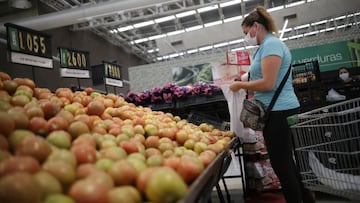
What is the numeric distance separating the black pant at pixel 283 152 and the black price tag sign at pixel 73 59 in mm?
2590

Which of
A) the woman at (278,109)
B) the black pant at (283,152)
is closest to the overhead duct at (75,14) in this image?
the woman at (278,109)

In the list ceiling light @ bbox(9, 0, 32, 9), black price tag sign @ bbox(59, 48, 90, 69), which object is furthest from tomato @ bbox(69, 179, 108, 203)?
ceiling light @ bbox(9, 0, 32, 9)

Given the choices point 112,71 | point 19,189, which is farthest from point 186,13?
point 19,189

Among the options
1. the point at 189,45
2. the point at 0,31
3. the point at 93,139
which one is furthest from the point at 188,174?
the point at 189,45

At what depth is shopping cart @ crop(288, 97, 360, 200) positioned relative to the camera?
1646 millimetres

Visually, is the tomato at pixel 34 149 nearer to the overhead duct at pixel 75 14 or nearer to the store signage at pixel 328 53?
the overhead duct at pixel 75 14

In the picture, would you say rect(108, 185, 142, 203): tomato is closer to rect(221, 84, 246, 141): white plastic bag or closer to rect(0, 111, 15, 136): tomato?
rect(0, 111, 15, 136): tomato

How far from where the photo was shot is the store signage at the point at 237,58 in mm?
3438

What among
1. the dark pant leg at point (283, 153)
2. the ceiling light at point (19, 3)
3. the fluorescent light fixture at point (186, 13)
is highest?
Result: the fluorescent light fixture at point (186, 13)

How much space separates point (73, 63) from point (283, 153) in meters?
2.82

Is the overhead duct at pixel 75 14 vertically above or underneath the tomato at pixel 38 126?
above

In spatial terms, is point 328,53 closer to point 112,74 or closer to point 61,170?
point 112,74

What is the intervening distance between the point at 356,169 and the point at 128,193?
1.45 meters

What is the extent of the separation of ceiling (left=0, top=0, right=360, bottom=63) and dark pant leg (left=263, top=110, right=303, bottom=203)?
5.02 meters
